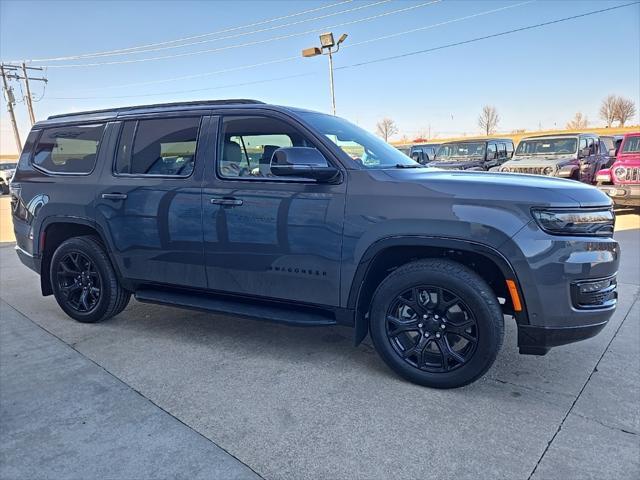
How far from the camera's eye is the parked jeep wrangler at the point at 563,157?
12.7 meters

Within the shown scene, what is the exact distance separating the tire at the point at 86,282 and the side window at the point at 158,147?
81 cm

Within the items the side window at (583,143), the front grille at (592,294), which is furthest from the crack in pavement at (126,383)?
the side window at (583,143)

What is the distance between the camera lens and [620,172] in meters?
10.3

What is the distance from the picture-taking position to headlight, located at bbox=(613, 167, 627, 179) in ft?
33.6

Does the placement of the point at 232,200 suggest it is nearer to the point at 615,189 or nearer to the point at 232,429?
the point at 232,429

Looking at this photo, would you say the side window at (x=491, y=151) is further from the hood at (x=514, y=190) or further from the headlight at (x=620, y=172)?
the hood at (x=514, y=190)

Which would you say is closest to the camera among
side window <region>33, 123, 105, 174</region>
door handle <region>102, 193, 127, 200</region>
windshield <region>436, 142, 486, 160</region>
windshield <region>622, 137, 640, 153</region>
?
door handle <region>102, 193, 127, 200</region>

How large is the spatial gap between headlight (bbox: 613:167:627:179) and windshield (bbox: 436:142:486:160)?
5788 millimetres

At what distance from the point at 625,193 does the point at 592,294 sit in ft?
30.0

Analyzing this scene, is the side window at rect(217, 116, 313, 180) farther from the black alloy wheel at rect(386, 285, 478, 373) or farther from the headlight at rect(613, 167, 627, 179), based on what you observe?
the headlight at rect(613, 167, 627, 179)

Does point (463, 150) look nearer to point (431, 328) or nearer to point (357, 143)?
point (357, 143)

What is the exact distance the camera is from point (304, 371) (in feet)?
10.6

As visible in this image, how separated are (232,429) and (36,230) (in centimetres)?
308


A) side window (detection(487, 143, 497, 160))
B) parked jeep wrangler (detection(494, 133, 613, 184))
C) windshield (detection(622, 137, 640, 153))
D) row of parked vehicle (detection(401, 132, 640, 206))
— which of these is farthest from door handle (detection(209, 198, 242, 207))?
side window (detection(487, 143, 497, 160))
